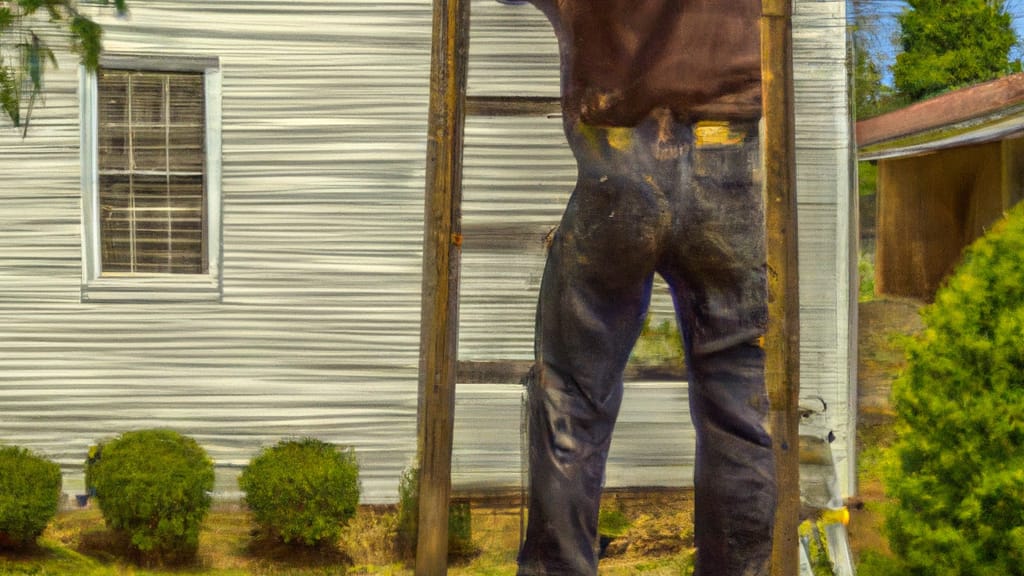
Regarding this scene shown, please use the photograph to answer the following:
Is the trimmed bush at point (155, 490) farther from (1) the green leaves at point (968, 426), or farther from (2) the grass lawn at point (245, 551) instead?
(1) the green leaves at point (968, 426)

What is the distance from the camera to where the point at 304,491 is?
5090 mm

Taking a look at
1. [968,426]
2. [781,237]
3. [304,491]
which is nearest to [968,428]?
[968,426]

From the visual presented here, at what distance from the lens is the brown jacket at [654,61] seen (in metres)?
2.47

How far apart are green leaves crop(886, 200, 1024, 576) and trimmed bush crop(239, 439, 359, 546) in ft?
8.70

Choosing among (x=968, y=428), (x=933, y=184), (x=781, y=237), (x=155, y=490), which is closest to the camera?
(x=781, y=237)

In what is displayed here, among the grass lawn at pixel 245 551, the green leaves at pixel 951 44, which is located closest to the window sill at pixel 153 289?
the grass lawn at pixel 245 551

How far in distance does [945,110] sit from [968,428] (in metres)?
1.92

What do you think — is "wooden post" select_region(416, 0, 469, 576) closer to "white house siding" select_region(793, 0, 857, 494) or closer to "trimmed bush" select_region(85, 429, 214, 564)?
"white house siding" select_region(793, 0, 857, 494)

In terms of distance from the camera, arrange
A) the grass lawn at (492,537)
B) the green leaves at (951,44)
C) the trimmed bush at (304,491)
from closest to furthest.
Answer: the grass lawn at (492,537) → the green leaves at (951,44) → the trimmed bush at (304,491)

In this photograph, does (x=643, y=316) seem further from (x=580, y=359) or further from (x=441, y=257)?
(x=441, y=257)

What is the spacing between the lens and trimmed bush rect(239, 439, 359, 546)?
5105mm

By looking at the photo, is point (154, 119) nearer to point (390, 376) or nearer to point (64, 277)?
point (64, 277)

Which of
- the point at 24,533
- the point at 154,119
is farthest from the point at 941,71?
the point at 24,533

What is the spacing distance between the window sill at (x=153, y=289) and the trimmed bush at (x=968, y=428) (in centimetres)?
338
